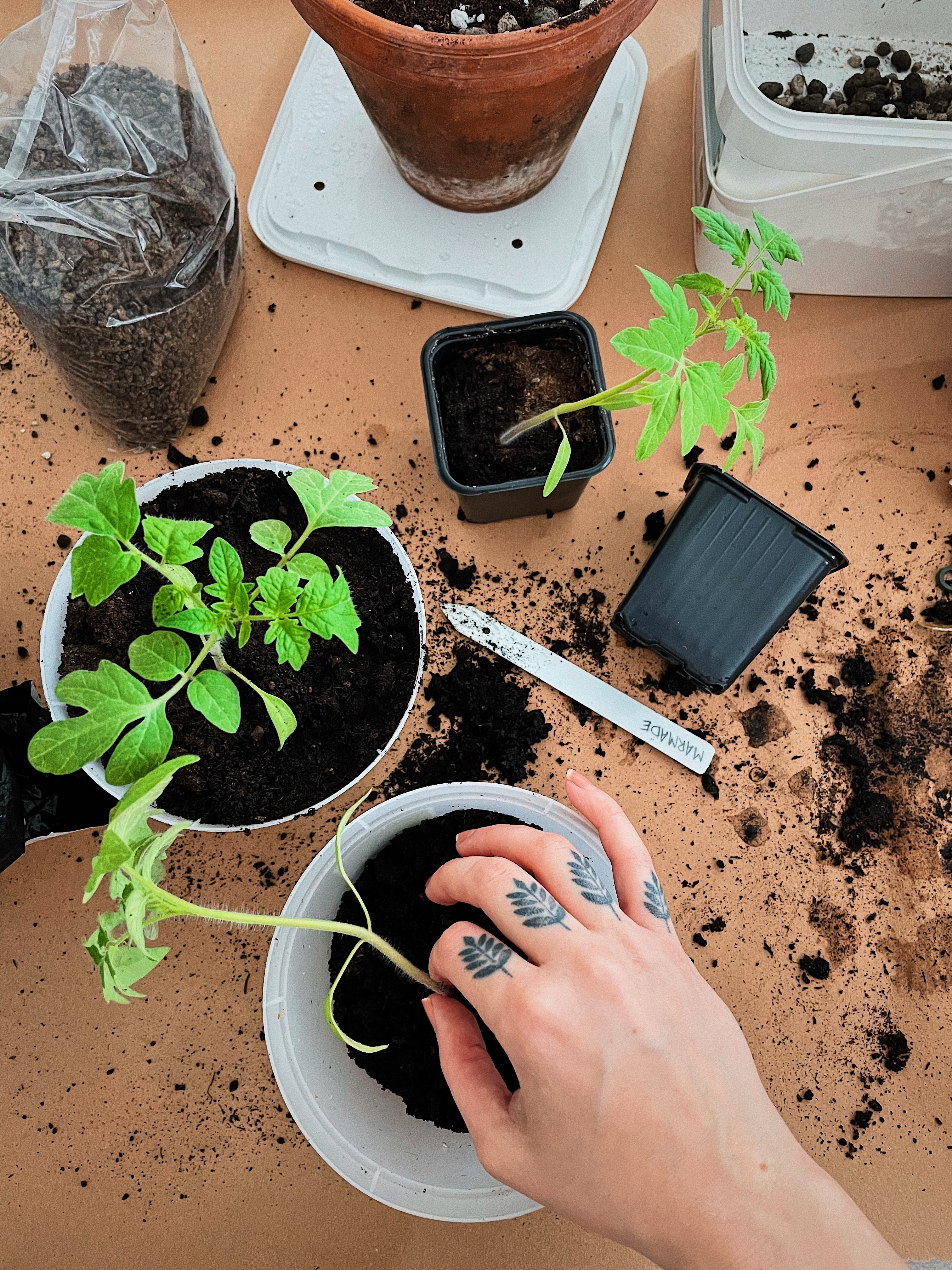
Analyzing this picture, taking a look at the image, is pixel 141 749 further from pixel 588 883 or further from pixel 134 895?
pixel 588 883

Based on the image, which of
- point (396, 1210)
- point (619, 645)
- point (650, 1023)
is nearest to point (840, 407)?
point (619, 645)

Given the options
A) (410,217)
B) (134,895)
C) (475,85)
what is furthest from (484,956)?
(410,217)

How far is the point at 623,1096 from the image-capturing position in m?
0.65

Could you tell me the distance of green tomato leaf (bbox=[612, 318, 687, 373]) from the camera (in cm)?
64

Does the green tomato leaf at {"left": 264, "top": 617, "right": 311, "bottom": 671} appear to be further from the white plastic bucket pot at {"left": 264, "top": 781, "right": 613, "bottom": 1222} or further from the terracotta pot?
the terracotta pot

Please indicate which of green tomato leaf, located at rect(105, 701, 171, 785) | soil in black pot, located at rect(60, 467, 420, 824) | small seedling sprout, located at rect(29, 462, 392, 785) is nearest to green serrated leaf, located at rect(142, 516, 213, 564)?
small seedling sprout, located at rect(29, 462, 392, 785)

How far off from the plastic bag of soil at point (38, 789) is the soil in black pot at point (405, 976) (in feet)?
1.02

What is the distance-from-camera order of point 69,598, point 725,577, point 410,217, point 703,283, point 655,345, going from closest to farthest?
point 655,345 → point 703,283 → point 69,598 → point 725,577 → point 410,217

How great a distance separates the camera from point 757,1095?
700 millimetres

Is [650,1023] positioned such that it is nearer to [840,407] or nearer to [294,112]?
[840,407]

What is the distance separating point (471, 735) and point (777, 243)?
0.61m

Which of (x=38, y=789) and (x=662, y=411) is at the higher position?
(x=662, y=411)

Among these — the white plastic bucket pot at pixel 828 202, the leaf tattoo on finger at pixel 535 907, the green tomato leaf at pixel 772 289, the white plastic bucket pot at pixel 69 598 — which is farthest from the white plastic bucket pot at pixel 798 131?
the leaf tattoo on finger at pixel 535 907

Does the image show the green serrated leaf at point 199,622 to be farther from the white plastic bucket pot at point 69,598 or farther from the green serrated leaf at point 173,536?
the white plastic bucket pot at point 69,598
